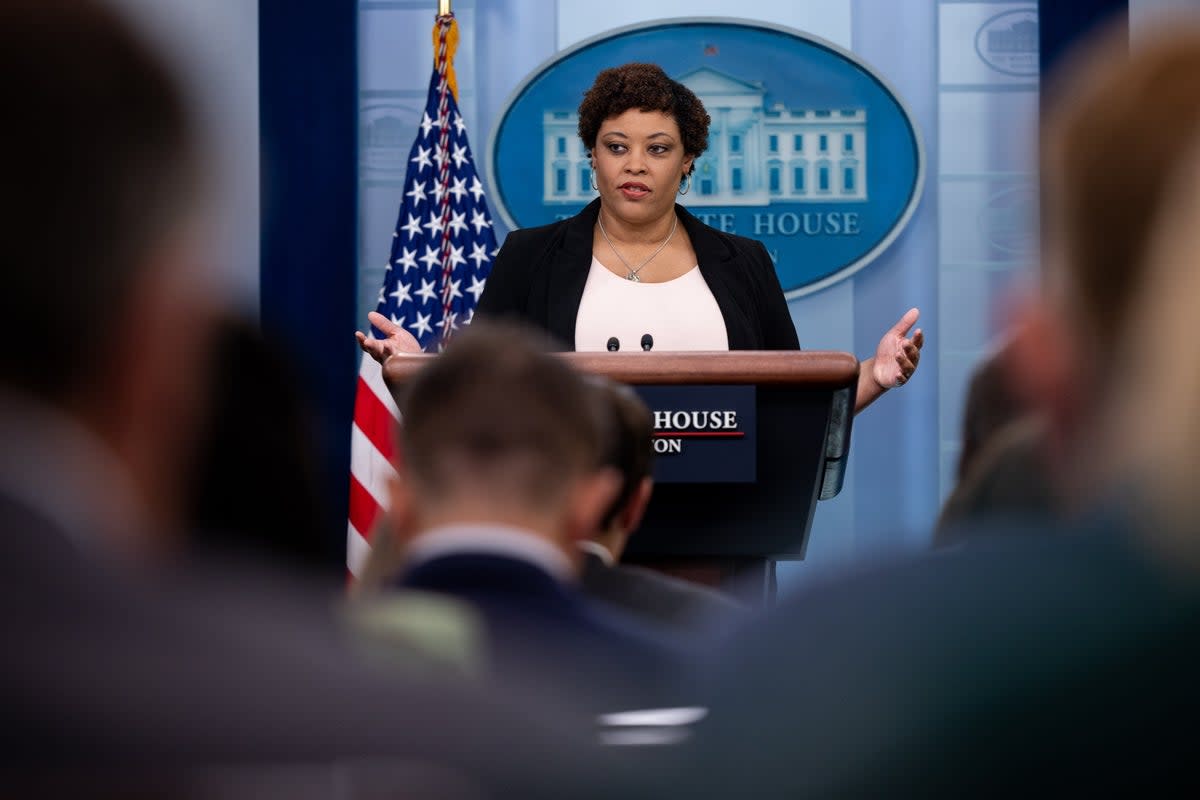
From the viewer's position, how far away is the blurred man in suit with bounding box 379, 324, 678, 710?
86 cm

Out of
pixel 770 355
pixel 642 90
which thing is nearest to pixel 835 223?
pixel 642 90

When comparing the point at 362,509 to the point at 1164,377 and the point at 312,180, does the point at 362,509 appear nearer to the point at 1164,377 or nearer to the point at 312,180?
the point at 312,180

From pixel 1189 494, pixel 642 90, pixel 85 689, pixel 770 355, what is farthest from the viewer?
pixel 642 90

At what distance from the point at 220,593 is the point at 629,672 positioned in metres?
0.32

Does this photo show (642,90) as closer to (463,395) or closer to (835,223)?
(835,223)

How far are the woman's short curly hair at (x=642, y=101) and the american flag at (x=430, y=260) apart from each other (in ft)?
3.93

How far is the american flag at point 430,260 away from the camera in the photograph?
15.2 ft

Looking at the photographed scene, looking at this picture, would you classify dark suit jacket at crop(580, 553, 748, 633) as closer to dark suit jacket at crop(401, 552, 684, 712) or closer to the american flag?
dark suit jacket at crop(401, 552, 684, 712)

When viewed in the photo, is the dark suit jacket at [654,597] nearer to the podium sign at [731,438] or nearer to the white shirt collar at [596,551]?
the white shirt collar at [596,551]

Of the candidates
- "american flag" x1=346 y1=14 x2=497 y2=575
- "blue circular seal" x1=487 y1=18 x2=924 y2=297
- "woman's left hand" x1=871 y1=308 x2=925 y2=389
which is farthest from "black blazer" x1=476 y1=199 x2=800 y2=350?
"blue circular seal" x1=487 y1=18 x2=924 y2=297

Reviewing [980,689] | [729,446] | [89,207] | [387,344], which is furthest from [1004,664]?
[387,344]

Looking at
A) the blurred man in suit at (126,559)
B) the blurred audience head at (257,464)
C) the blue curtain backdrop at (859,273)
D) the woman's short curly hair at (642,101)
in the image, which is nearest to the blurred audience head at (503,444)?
the blurred audience head at (257,464)

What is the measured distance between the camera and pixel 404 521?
1193 mm

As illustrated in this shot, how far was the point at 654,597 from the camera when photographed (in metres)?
1.37
